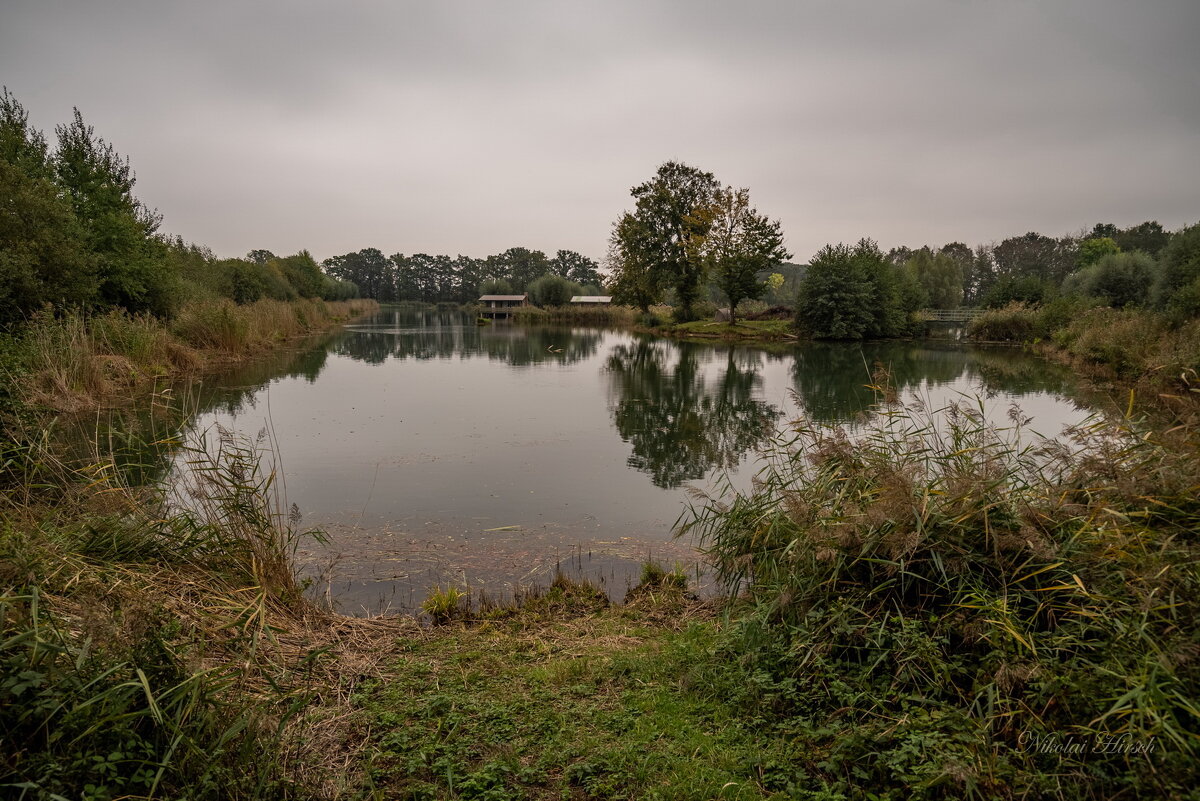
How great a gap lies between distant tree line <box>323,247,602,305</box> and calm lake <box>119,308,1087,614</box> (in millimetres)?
101145

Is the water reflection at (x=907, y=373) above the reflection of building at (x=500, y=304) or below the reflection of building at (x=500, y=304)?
below

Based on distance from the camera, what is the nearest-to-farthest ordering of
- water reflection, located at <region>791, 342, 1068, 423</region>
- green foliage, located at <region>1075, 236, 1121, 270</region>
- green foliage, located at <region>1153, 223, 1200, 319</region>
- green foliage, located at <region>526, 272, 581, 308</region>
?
water reflection, located at <region>791, 342, 1068, 423</region> → green foliage, located at <region>1153, 223, 1200, 319</region> → green foliage, located at <region>1075, 236, 1121, 270</region> → green foliage, located at <region>526, 272, 581, 308</region>

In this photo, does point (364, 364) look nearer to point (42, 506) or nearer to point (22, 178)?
point (22, 178)

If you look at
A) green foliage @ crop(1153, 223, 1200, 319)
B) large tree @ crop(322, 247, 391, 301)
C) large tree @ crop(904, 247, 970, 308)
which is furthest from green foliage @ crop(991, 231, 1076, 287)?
large tree @ crop(322, 247, 391, 301)

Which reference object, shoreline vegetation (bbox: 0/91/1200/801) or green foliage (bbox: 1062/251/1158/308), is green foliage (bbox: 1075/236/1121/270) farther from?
shoreline vegetation (bbox: 0/91/1200/801)

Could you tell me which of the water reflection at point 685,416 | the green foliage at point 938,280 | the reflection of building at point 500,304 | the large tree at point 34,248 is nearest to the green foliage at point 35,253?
the large tree at point 34,248

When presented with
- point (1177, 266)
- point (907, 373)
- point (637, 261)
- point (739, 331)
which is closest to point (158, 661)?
point (907, 373)

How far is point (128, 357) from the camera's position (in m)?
14.7

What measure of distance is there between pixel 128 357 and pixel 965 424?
17.6 meters

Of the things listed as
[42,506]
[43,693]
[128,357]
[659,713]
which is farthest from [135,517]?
[128,357]

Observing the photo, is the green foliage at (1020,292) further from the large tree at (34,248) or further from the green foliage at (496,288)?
the green foliage at (496,288)

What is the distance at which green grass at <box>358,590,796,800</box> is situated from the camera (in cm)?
269

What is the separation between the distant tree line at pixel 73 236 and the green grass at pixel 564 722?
45.5ft

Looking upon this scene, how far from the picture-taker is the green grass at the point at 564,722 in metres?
2.69
